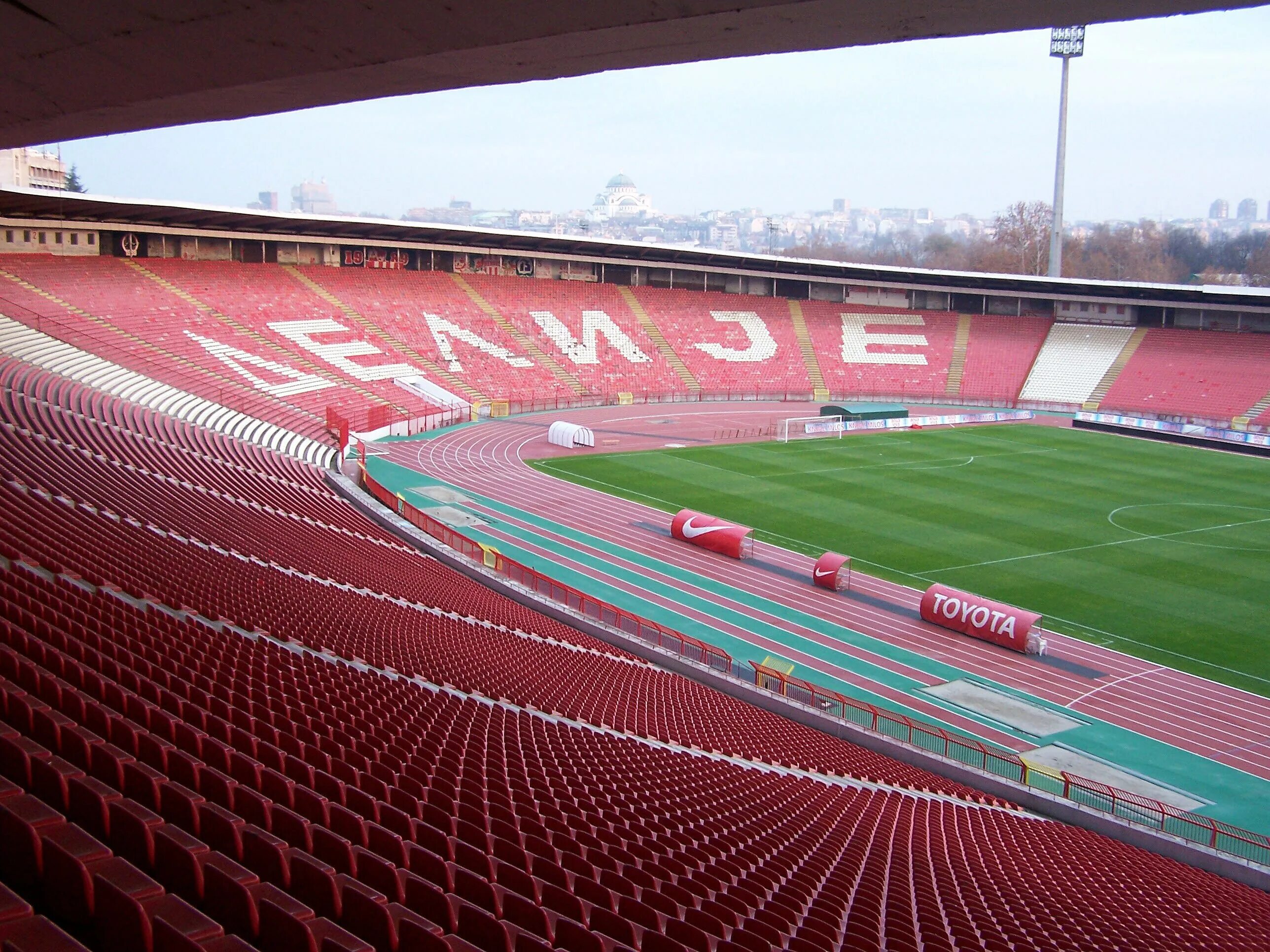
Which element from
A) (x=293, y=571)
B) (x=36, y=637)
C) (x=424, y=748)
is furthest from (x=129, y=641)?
(x=293, y=571)

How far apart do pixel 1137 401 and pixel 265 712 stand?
56.7m

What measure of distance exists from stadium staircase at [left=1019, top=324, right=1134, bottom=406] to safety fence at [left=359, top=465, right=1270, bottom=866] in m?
43.6

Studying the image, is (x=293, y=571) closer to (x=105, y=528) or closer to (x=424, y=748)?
(x=105, y=528)

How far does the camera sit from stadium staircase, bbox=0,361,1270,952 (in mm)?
3861

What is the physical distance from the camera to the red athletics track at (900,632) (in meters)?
17.8

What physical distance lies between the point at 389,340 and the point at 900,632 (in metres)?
34.7

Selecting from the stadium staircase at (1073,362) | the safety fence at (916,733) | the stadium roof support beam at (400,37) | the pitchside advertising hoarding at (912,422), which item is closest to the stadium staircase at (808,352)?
the pitchside advertising hoarding at (912,422)

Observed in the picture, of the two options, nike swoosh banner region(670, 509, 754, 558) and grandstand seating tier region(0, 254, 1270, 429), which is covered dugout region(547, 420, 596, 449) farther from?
nike swoosh banner region(670, 509, 754, 558)

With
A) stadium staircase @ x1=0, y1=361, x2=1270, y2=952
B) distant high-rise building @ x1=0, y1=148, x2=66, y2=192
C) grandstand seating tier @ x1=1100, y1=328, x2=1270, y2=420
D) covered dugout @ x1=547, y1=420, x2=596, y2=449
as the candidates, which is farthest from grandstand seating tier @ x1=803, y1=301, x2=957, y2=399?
distant high-rise building @ x1=0, y1=148, x2=66, y2=192

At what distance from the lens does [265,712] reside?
24.5 feet

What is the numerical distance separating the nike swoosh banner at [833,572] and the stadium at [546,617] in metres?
0.12

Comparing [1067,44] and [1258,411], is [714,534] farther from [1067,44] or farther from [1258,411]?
[1067,44]

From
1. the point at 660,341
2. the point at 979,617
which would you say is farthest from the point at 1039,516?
the point at 660,341

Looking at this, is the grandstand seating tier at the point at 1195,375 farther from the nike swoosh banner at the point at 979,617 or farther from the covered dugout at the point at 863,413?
the nike swoosh banner at the point at 979,617
